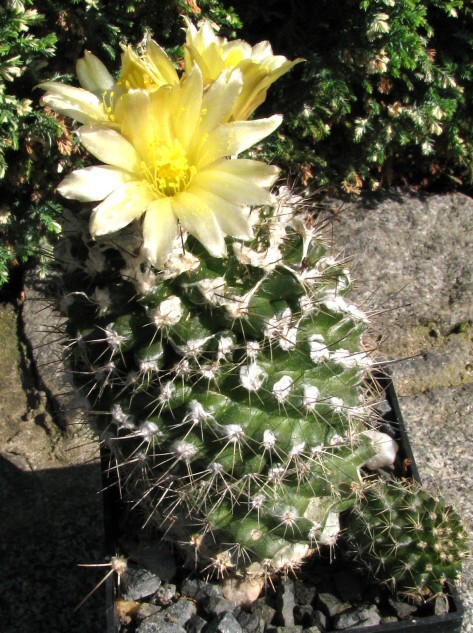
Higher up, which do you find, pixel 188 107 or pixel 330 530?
pixel 188 107

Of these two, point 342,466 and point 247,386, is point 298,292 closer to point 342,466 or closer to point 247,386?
point 247,386

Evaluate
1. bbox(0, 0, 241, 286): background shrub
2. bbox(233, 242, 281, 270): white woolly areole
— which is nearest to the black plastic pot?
bbox(233, 242, 281, 270): white woolly areole

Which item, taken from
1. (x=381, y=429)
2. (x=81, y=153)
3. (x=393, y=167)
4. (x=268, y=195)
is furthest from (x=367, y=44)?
(x=268, y=195)

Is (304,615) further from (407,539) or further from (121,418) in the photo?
(121,418)

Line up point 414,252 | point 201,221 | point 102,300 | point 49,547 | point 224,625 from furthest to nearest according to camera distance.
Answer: point 414,252 → point 49,547 → point 224,625 → point 102,300 → point 201,221

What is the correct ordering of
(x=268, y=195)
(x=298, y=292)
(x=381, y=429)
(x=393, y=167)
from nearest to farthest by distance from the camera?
1. (x=268, y=195)
2. (x=298, y=292)
3. (x=381, y=429)
4. (x=393, y=167)

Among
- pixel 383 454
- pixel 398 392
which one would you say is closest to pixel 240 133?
pixel 383 454

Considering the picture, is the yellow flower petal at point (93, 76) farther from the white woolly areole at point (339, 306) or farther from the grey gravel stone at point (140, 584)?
the grey gravel stone at point (140, 584)
